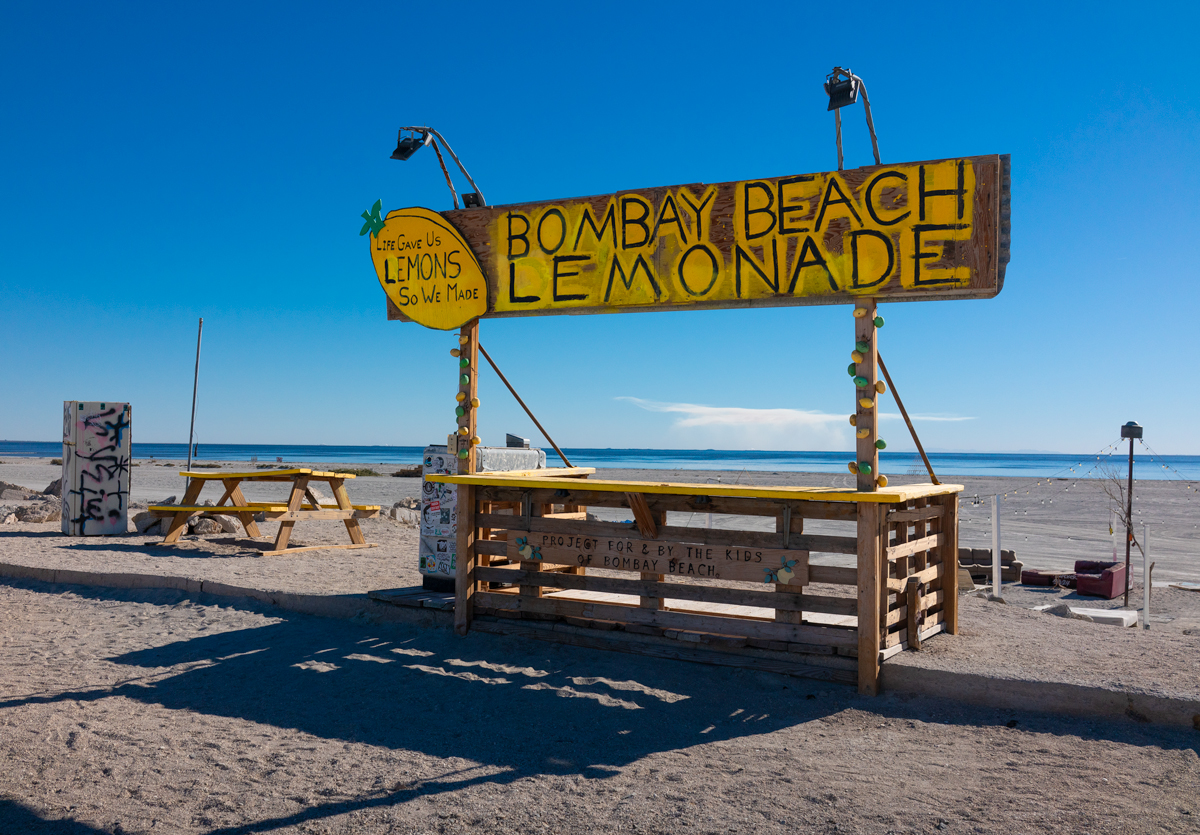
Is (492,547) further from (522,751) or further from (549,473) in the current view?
(522,751)

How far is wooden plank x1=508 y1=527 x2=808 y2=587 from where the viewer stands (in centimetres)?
577

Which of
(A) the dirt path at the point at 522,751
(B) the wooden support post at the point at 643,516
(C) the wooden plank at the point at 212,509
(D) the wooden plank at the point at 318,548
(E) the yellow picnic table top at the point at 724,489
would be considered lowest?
(A) the dirt path at the point at 522,751

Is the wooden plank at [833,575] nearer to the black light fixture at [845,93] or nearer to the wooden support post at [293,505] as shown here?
the black light fixture at [845,93]

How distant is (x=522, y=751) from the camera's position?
14.6 ft

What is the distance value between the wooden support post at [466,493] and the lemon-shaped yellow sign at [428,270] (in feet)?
0.68

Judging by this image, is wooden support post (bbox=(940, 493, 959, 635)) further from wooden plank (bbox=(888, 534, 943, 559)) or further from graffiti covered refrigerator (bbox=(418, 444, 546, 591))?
graffiti covered refrigerator (bbox=(418, 444, 546, 591))

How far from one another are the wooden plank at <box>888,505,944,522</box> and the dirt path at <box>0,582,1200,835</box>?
4.13ft

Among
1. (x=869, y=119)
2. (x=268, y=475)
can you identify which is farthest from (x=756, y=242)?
(x=268, y=475)

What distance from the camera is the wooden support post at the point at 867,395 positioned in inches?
216

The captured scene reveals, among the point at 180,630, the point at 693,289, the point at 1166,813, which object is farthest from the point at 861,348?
the point at 180,630

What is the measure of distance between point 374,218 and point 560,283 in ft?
6.86

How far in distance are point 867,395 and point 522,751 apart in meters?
3.16

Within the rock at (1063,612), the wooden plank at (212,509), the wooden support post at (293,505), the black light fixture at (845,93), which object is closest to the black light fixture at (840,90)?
the black light fixture at (845,93)

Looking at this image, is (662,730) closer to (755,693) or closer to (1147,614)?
(755,693)
